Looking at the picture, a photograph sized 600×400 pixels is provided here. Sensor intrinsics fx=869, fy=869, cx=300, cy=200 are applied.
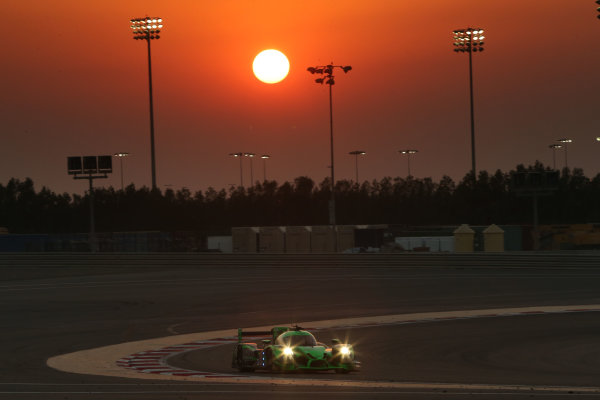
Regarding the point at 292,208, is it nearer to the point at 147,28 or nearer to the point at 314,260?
the point at 147,28

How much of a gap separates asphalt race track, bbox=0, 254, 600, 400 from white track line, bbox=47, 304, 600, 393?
464 mm

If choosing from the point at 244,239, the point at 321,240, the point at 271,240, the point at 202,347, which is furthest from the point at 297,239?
the point at 202,347

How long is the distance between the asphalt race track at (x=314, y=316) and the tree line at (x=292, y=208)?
26992 millimetres

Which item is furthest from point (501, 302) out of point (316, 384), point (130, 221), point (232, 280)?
point (130, 221)

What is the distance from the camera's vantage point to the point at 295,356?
16.2 metres

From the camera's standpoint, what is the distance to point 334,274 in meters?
45.8

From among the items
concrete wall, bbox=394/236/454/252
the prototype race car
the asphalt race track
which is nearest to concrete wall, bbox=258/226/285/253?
concrete wall, bbox=394/236/454/252

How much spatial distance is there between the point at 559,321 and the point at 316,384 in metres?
13.7

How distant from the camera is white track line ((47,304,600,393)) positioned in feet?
46.6

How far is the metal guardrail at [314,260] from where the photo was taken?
4516 cm

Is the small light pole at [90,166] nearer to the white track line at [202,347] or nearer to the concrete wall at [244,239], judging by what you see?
the concrete wall at [244,239]

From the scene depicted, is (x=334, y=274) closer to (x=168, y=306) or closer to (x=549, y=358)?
(x=168, y=306)

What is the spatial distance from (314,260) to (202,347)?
28.3 m

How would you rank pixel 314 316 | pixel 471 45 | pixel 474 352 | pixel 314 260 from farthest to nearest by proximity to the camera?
pixel 471 45 → pixel 314 260 → pixel 314 316 → pixel 474 352
